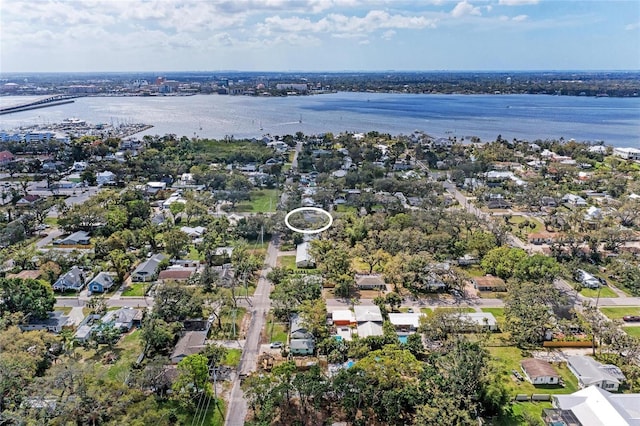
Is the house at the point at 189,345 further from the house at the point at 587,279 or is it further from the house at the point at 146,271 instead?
the house at the point at 587,279

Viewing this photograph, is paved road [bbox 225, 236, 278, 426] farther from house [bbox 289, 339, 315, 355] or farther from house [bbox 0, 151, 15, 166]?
house [bbox 0, 151, 15, 166]

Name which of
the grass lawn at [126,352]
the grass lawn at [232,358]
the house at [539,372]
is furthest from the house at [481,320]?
the grass lawn at [126,352]

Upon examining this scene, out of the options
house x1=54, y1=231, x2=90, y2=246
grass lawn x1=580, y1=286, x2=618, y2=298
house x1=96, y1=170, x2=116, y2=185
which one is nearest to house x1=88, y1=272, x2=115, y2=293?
house x1=54, y1=231, x2=90, y2=246

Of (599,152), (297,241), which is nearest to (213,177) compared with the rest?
(297,241)

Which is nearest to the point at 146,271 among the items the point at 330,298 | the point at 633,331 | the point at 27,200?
the point at 330,298

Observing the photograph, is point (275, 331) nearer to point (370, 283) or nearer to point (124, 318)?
point (370, 283)

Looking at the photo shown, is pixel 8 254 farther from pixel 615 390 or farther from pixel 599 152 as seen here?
pixel 599 152
